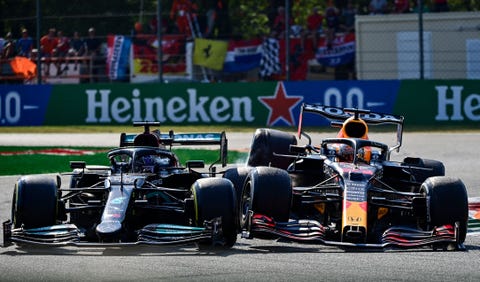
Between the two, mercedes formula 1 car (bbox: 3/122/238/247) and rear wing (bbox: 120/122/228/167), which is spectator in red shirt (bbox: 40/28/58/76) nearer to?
rear wing (bbox: 120/122/228/167)

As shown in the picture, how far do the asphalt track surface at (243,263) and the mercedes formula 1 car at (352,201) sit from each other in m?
0.16

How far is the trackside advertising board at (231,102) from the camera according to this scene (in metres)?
26.0

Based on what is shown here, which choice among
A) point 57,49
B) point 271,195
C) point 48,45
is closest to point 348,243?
point 271,195

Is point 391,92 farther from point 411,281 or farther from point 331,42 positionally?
point 411,281

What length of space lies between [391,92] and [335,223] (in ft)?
49.6

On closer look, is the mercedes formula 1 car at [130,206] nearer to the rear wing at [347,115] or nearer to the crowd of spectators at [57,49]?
the rear wing at [347,115]

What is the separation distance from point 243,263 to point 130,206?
1.73 meters

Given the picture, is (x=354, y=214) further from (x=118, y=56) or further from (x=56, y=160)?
(x=118, y=56)

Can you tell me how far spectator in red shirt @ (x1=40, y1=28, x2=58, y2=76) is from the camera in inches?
1120

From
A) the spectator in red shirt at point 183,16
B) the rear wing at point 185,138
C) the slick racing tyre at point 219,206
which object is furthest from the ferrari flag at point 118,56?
the slick racing tyre at point 219,206

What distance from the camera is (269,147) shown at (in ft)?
46.8

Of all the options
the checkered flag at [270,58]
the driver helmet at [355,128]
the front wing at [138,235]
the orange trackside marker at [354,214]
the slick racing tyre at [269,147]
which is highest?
the checkered flag at [270,58]

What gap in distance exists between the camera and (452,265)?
9.34 meters

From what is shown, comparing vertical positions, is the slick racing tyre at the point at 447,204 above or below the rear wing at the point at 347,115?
below
